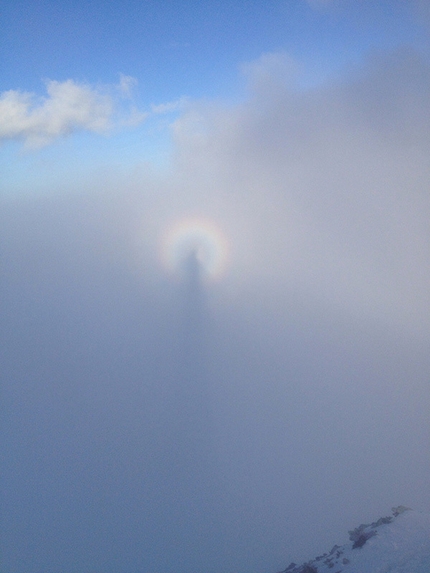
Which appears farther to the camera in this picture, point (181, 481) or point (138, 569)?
point (181, 481)

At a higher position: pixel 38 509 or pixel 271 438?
pixel 271 438

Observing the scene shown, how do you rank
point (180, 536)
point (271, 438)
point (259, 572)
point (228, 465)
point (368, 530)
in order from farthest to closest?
1. point (271, 438)
2. point (228, 465)
3. point (180, 536)
4. point (259, 572)
5. point (368, 530)

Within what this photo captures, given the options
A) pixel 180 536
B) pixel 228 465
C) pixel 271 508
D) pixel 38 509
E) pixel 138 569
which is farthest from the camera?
pixel 228 465

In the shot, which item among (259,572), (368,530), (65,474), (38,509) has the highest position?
(65,474)

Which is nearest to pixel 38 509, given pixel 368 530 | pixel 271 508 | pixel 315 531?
pixel 271 508

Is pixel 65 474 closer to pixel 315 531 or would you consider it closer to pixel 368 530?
pixel 315 531

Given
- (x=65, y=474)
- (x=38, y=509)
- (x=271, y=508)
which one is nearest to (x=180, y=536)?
(x=271, y=508)
